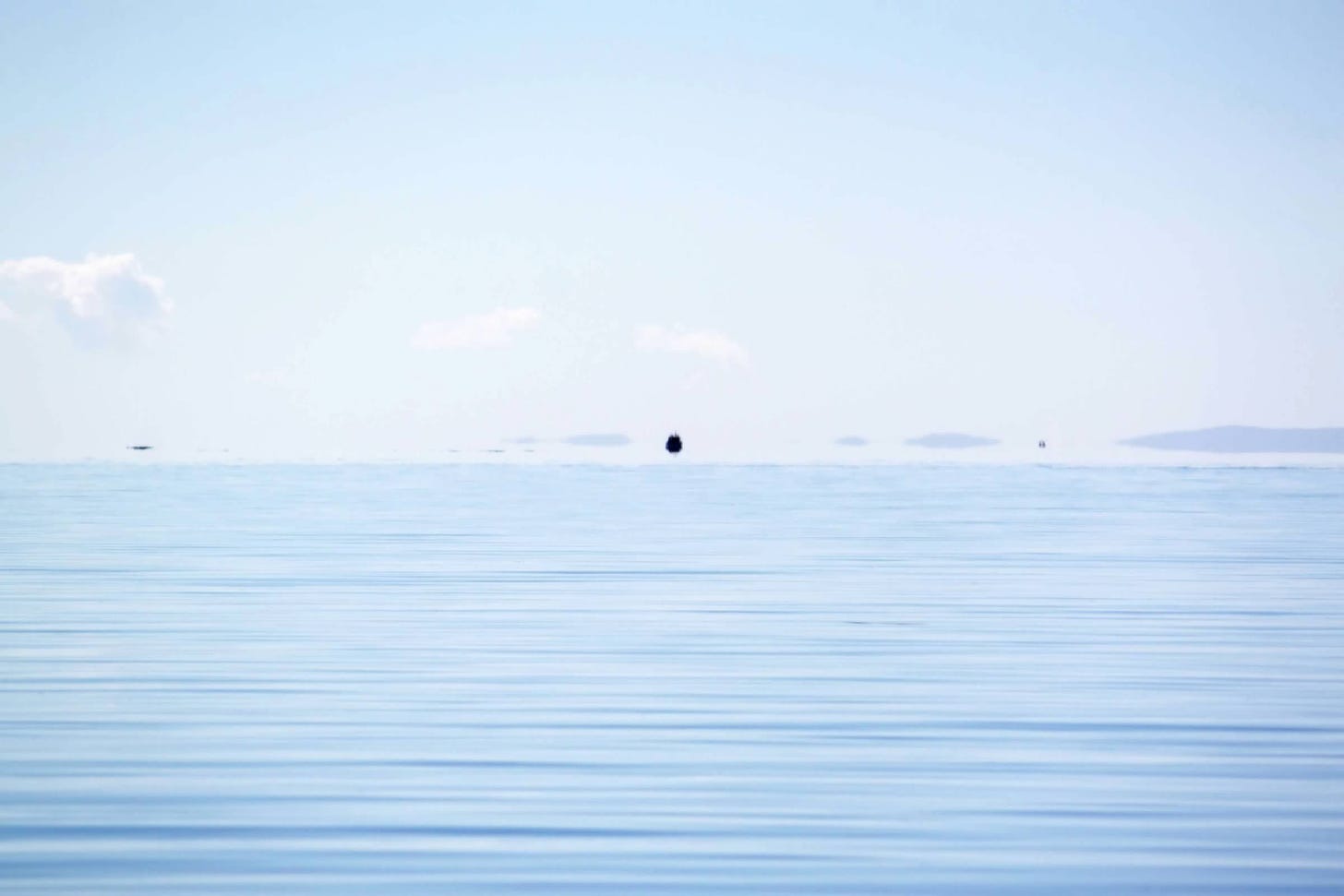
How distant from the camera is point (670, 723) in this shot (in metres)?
13.9

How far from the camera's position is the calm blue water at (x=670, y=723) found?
9773mm

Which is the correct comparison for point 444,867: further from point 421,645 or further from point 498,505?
point 498,505

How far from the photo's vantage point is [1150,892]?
30.0 ft

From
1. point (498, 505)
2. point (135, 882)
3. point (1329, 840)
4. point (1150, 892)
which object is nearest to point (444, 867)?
point (135, 882)

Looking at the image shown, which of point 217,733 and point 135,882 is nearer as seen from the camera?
point 135,882

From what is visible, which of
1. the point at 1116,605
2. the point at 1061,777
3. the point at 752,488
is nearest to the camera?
the point at 1061,777

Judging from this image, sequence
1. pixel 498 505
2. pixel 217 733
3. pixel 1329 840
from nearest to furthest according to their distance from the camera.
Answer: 1. pixel 1329 840
2. pixel 217 733
3. pixel 498 505

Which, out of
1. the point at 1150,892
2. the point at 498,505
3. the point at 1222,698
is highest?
the point at 498,505

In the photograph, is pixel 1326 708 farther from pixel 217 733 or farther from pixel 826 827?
pixel 217 733

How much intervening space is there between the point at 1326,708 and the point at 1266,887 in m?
5.91

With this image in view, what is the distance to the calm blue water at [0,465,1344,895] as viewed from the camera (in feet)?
32.1

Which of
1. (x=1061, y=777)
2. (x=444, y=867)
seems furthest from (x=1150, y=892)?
(x=444, y=867)

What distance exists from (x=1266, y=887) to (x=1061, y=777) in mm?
2719

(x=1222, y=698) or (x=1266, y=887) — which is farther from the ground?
(x=1222, y=698)
